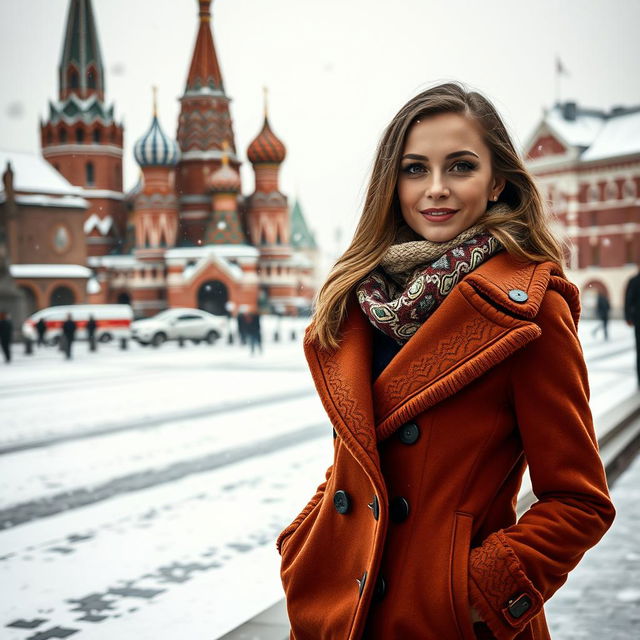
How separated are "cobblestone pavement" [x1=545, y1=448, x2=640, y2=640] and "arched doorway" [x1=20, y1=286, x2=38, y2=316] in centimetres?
701

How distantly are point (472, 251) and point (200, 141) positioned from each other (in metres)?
10.3

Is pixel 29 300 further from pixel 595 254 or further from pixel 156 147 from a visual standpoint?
pixel 595 254

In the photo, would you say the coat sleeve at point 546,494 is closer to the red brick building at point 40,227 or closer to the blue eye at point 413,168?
the blue eye at point 413,168

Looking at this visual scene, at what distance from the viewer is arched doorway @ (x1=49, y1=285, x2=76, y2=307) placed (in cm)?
894

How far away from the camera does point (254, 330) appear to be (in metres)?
17.2

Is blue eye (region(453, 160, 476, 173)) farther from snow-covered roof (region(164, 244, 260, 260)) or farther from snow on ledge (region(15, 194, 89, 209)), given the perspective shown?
snow-covered roof (region(164, 244, 260, 260))

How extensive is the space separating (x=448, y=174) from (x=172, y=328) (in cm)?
1418

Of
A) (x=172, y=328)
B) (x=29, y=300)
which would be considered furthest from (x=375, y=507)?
(x=172, y=328)

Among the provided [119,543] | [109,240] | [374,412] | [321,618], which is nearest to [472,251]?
[374,412]

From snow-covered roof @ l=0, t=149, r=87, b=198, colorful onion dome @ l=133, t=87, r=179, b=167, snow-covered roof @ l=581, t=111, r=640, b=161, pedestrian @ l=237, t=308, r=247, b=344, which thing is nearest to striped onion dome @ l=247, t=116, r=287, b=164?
colorful onion dome @ l=133, t=87, r=179, b=167

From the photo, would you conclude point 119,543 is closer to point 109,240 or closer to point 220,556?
point 220,556

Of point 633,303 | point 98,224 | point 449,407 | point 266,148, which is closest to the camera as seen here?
point 449,407

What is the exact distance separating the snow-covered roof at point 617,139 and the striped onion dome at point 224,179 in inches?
708

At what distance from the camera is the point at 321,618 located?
1521mm
